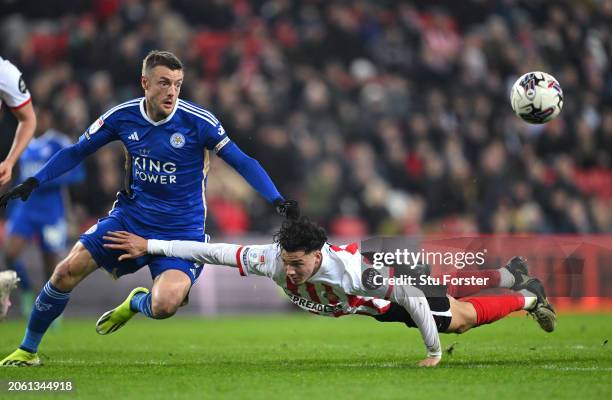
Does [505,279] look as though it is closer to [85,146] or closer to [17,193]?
[85,146]

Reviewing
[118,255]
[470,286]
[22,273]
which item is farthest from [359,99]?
[118,255]

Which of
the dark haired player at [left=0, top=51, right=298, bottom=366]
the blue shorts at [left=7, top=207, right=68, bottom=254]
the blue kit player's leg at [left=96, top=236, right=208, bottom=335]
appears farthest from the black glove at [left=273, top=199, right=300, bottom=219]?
the blue shorts at [left=7, top=207, right=68, bottom=254]

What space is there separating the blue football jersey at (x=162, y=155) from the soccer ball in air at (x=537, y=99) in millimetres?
2617

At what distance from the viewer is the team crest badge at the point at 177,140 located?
761cm

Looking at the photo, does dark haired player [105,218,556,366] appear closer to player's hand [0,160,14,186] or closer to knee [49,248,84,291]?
knee [49,248,84,291]

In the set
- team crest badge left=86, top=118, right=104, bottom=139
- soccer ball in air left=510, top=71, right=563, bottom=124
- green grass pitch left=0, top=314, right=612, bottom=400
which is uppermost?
soccer ball in air left=510, top=71, right=563, bottom=124

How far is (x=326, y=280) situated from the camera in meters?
A: 7.13

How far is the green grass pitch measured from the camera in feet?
19.7

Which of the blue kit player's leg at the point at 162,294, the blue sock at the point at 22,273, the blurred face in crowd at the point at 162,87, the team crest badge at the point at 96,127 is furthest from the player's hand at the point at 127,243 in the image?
the blue sock at the point at 22,273

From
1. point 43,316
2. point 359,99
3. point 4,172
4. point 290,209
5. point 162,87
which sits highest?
point 359,99

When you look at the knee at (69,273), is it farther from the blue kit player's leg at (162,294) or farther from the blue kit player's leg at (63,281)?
the blue kit player's leg at (162,294)

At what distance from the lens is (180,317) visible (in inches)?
572

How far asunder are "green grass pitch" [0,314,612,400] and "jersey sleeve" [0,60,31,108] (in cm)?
197

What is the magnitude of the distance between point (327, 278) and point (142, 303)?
139 centimetres
